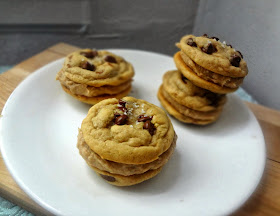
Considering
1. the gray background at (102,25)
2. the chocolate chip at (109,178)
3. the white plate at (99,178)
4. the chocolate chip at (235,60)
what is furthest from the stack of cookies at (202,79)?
the chocolate chip at (109,178)

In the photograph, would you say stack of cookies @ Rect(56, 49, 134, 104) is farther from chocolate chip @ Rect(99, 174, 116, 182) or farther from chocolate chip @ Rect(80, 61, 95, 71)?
chocolate chip @ Rect(99, 174, 116, 182)

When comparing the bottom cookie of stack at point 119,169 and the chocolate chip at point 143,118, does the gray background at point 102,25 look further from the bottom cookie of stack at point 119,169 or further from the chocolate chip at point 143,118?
the bottom cookie of stack at point 119,169

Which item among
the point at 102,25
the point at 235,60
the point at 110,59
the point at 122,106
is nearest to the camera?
the point at 122,106

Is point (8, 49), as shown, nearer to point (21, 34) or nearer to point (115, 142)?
point (21, 34)

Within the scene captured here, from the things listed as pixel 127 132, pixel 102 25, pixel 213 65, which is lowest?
pixel 102 25

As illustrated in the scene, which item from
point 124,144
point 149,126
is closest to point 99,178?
point 124,144

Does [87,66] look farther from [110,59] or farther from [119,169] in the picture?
[119,169]
